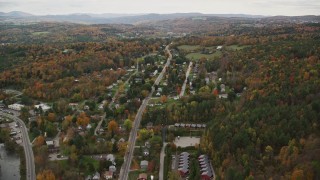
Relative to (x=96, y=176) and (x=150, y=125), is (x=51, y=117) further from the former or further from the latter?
(x=96, y=176)

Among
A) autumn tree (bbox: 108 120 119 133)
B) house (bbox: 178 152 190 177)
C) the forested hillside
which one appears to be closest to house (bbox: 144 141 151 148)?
house (bbox: 178 152 190 177)

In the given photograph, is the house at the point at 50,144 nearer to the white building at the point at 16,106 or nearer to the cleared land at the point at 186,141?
the cleared land at the point at 186,141

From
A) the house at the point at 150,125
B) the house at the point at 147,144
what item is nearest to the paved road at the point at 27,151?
the house at the point at 147,144

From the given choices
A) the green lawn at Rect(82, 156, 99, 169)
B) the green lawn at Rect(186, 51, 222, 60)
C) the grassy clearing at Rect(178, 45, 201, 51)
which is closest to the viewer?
the green lawn at Rect(82, 156, 99, 169)

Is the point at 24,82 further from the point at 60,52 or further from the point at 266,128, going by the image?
the point at 266,128

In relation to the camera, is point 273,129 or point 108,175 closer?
point 108,175

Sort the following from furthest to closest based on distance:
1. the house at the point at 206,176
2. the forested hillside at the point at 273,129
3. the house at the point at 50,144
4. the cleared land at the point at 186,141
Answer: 1. the cleared land at the point at 186,141
2. the house at the point at 50,144
3. the house at the point at 206,176
4. the forested hillside at the point at 273,129

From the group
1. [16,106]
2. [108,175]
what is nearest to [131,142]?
[108,175]

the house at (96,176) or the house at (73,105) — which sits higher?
the house at (73,105)

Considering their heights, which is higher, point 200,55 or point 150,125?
point 200,55

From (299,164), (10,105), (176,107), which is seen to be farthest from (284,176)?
(10,105)

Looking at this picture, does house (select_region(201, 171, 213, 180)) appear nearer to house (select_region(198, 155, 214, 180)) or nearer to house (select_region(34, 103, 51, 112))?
house (select_region(198, 155, 214, 180))
